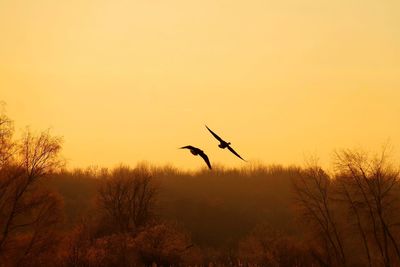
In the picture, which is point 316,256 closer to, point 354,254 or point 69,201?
point 354,254

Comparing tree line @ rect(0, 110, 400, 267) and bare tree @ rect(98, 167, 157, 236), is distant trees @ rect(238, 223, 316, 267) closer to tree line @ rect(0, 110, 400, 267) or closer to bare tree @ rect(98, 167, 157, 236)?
tree line @ rect(0, 110, 400, 267)

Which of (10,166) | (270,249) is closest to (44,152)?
(10,166)

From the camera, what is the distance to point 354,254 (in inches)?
2559

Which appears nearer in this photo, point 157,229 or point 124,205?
point 157,229

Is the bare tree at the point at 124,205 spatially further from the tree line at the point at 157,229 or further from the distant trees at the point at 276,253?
the distant trees at the point at 276,253

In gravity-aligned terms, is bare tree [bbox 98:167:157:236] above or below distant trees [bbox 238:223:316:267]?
above

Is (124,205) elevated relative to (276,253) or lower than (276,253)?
elevated

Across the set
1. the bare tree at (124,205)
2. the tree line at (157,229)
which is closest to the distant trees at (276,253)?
the tree line at (157,229)

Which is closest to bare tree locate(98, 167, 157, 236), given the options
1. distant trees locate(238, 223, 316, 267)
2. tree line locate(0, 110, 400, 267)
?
tree line locate(0, 110, 400, 267)

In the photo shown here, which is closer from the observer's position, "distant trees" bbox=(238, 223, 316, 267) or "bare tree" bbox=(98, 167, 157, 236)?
"distant trees" bbox=(238, 223, 316, 267)

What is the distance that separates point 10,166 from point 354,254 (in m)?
43.6

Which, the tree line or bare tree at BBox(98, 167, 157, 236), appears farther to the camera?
bare tree at BBox(98, 167, 157, 236)

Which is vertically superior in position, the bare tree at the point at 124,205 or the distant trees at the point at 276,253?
the bare tree at the point at 124,205

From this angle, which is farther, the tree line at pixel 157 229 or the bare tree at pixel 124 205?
the bare tree at pixel 124 205
